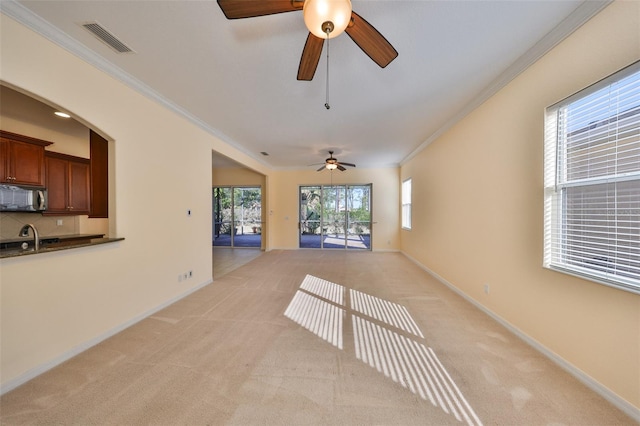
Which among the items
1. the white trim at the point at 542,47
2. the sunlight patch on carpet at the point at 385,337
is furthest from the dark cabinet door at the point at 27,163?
the white trim at the point at 542,47

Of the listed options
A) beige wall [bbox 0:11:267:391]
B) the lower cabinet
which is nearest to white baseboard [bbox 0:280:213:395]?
beige wall [bbox 0:11:267:391]

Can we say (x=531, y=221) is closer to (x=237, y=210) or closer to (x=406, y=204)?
(x=406, y=204)

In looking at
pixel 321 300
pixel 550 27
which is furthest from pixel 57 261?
pixel 550 27

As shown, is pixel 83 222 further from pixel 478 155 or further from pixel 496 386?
pixel 478 155

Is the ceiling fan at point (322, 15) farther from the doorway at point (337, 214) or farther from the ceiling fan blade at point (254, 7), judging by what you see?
the doorway at point (337, 214)

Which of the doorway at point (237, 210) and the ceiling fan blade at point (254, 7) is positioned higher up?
the ceiling fan blade at point (254, 7)

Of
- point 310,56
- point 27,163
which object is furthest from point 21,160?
point 310,56

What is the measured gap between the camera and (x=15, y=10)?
1.65m

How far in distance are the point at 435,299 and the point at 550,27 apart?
323 cm

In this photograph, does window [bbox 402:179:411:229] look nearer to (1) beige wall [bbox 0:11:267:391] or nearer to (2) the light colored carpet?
(2) the light colored carpet

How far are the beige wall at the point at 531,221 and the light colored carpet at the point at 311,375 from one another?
0.27 meters

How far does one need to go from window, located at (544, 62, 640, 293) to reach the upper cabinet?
6.59 m

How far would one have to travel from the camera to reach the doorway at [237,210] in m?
7.66

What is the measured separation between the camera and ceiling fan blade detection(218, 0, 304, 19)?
4.21ft
